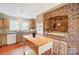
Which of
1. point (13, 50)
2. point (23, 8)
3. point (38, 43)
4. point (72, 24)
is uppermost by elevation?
point (23, 8)

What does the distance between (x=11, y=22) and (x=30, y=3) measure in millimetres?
564

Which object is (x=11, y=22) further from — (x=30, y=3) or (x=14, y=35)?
(x=30, y=3)

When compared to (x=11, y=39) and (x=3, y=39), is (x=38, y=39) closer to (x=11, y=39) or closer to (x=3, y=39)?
(x=11, y=39)

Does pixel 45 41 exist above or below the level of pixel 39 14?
below

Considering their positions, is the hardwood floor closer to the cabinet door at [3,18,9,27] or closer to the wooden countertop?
the wooden countertop

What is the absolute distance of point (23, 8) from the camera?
6.31 ft

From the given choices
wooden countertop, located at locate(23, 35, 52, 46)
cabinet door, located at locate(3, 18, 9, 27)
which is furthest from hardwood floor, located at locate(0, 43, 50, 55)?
cabinet door, located at locate(3, 18, 9, 27)

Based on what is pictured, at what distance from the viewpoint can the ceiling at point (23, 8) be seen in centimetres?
190

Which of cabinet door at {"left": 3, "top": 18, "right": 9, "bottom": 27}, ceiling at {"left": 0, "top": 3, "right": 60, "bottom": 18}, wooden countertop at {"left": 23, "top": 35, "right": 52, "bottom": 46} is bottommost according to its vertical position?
wooden countertop at {"left": 23, "top": 35, "right": 52, "bottom": 46}

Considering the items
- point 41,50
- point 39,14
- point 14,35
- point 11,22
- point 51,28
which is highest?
point 39,14

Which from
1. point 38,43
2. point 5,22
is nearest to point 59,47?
point 38,43

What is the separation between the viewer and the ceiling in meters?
1.90
